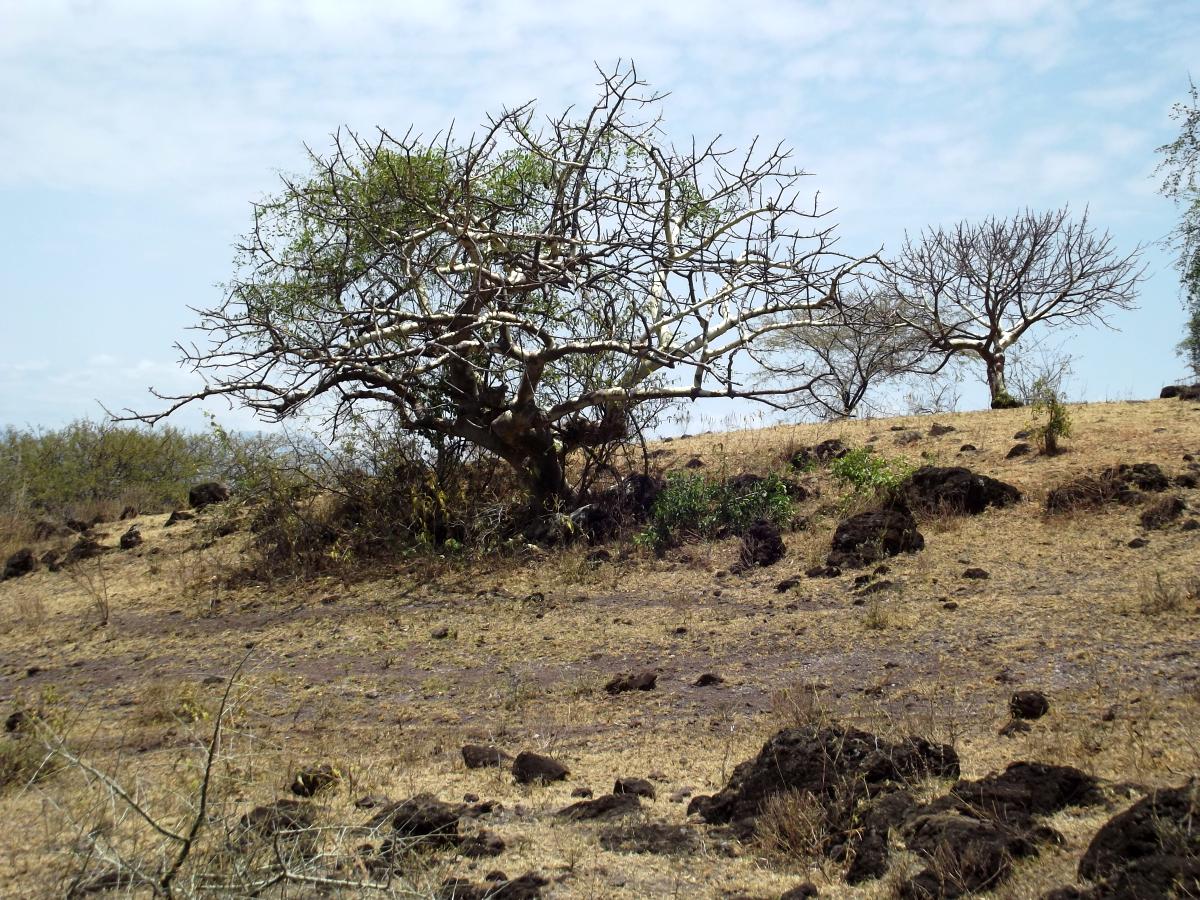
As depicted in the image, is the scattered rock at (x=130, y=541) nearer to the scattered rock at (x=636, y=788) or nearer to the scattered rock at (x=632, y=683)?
the scattered rock at (x=632, y=683)

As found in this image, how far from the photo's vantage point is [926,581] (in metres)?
8.85

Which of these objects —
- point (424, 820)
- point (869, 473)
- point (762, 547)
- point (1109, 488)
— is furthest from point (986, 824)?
point (869, 473)

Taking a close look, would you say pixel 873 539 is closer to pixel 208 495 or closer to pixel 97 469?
pixel 208 495

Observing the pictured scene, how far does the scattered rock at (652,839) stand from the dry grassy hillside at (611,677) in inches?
0.5

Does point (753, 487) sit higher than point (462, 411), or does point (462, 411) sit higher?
point (462, 411)

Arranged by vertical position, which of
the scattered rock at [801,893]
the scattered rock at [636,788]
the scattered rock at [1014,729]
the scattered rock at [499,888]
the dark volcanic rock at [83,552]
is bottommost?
the scattered rock at [801,893]

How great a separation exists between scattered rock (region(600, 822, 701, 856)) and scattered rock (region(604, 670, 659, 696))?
2.48 metres

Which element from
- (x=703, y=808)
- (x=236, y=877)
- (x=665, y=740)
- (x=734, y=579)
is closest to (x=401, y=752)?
(x=665, y=740)

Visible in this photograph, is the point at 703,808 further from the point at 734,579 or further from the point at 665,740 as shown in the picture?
the point at 734,579

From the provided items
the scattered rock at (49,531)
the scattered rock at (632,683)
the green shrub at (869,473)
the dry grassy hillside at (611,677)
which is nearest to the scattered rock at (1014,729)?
the dry grassy hillside at (611,677)

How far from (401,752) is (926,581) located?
455 cm

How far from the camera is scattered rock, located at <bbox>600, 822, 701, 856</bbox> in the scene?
175 inches

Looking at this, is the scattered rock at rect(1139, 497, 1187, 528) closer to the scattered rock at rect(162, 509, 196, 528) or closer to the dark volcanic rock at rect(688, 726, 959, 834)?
the dark volcanic rock at rect(688, 726, 959, 834)

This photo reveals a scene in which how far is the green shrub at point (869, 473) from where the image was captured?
11.2 meters
